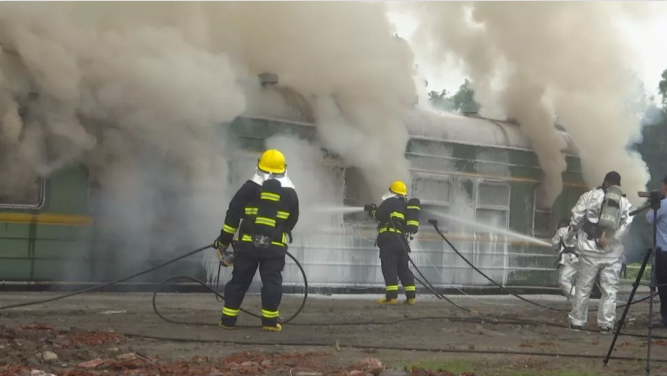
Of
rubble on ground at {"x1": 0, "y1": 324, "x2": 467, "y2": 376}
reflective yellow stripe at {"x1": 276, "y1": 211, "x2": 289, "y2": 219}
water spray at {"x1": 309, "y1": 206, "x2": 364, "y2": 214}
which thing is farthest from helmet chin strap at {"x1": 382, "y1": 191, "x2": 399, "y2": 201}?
rubble on ground at {"x1": 0, "y1": 324, "x2": 467, "y2": 376}

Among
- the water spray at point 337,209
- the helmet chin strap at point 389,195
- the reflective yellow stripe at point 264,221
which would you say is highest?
the helmet chin strap at point 389,195

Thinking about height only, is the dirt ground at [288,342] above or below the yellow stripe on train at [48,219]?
below

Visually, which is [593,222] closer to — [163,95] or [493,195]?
[163,95]

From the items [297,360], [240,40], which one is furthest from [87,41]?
[297,360]

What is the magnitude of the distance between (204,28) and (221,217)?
8.74ft

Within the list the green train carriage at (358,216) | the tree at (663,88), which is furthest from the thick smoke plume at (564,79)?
the tree at (663,88)

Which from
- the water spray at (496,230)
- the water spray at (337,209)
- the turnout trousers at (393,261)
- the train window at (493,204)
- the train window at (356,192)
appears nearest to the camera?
the turnout trousers at (393,261)

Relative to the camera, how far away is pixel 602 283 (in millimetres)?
9609

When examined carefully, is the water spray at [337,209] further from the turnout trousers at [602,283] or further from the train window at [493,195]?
the turnout trousers at [602,283]

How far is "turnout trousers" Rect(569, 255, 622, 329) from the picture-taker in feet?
31.3

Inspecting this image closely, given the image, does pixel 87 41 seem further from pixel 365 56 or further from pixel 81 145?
pixel 365 56

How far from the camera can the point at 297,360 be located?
6566 millimetres

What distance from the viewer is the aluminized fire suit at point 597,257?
373 inches

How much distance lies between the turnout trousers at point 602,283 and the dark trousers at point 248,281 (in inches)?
121
